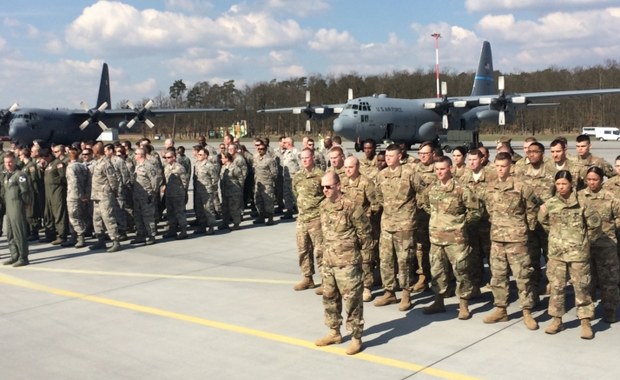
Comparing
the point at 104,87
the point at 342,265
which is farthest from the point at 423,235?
the point at 104,87

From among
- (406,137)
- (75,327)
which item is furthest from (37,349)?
(406,137)

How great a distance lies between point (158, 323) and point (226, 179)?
5.87 meters

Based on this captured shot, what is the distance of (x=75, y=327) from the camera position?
6320mm

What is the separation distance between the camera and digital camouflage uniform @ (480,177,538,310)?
19.5ft

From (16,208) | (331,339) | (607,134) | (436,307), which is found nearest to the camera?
(331,339)

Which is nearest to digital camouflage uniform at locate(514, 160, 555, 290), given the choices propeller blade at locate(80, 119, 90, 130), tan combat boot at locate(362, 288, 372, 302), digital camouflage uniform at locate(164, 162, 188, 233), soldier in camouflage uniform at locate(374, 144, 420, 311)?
soldier in camouflage uniform at locate(374, 144, 420, 311)

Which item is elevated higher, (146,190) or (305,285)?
(146,190)

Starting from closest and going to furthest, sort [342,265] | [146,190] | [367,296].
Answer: [342,265] → [367,296] → [146,190]

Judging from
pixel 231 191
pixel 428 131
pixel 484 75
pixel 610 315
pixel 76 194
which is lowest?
pixel 610 315

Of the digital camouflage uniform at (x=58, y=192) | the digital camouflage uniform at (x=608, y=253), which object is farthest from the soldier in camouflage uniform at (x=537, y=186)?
the digital camouflage uniform at (x=58, y=192)

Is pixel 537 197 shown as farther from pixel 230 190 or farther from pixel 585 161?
pixel 230 190

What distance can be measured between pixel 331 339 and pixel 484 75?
39.6 meters

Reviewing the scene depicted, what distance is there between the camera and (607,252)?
5973 mm

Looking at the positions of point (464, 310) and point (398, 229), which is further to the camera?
point (398, 229)
